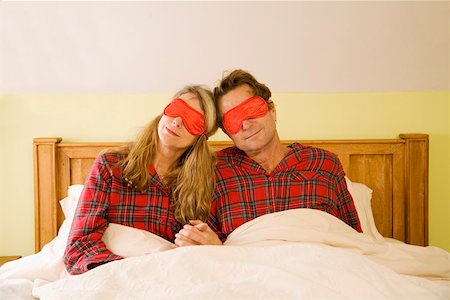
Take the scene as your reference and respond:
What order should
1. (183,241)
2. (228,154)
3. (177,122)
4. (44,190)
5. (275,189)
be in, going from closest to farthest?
1. (183,241)
2. (177,122)
3. (275,189)
4. (228,154)
5. (44,190)

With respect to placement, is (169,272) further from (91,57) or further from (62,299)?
(91,57)

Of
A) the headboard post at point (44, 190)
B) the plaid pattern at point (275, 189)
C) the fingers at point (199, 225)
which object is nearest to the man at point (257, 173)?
the plaid pattern at point (275, 189)

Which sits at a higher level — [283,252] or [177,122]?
[177,122]

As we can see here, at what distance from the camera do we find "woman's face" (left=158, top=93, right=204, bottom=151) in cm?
188

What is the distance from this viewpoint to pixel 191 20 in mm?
2553

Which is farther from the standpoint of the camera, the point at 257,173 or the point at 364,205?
the point at 364,205

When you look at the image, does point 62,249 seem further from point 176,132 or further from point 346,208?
point 346,208

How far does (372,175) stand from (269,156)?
2.35 feet

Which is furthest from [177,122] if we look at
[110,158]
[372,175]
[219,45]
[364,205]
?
[372,175]

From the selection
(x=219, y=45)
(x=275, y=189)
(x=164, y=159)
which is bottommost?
(x=275, y=189)

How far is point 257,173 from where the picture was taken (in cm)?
201

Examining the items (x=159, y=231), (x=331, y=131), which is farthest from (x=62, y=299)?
(x=331, y=131)

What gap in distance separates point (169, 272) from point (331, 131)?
1367mm

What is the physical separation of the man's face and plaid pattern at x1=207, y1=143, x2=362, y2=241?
0.08m
